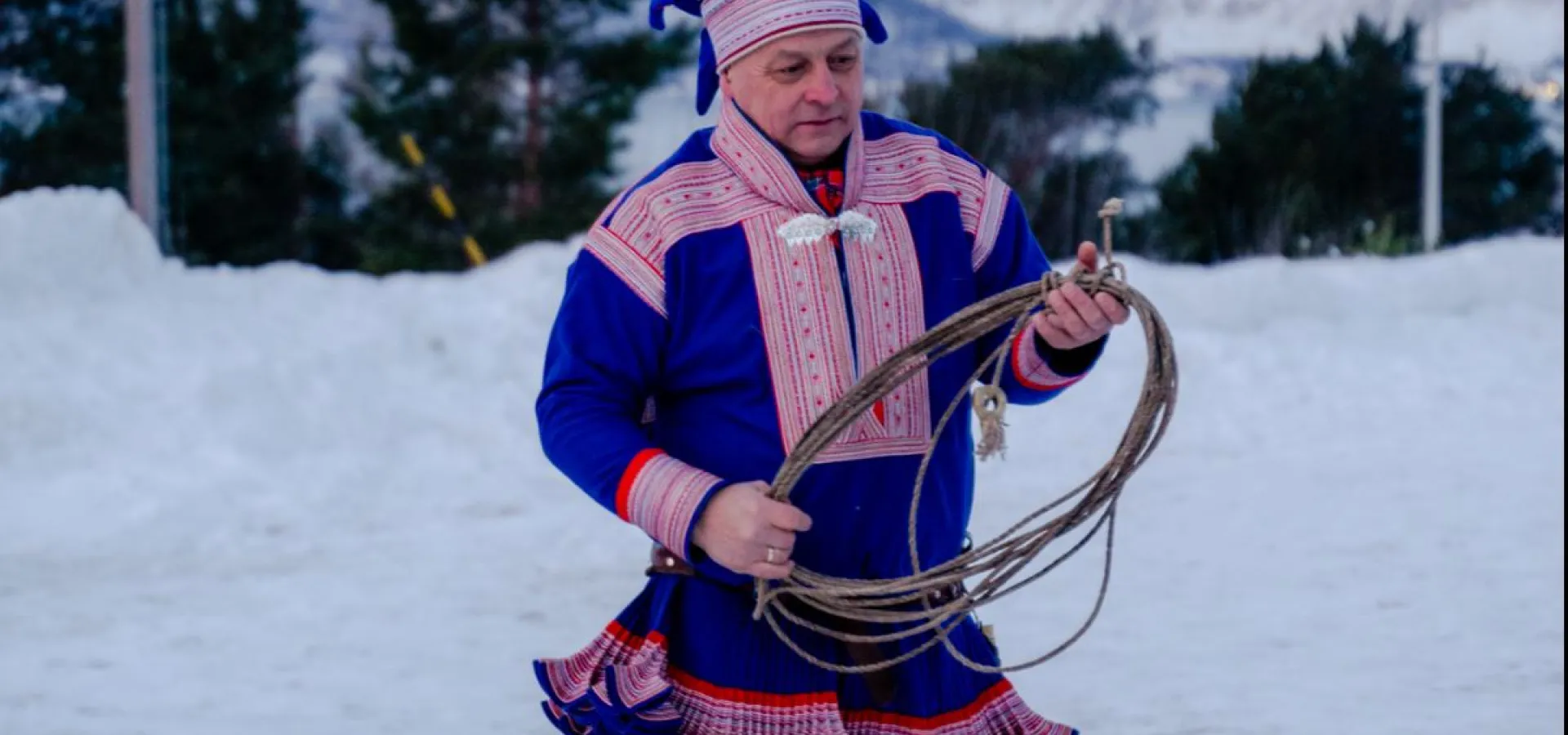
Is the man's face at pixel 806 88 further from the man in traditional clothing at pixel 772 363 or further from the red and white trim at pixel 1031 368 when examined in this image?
the red and white trim at pixel 1031 368

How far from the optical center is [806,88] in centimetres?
199

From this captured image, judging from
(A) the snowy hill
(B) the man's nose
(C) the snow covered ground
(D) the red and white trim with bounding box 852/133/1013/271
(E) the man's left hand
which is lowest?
(C) the snow covered ground

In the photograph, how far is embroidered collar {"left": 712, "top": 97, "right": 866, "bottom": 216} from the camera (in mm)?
2041

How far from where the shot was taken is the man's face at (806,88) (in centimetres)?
198

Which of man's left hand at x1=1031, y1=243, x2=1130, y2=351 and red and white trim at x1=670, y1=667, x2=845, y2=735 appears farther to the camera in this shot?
red and white trim at x1=670, y1=667, x2=845, y2=735

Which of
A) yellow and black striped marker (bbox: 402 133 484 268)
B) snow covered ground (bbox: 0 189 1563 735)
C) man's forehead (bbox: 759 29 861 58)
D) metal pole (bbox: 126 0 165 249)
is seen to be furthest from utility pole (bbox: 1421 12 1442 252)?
man's forehead (bbox: 759 29 861 58)

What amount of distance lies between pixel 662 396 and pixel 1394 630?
285 centimetres

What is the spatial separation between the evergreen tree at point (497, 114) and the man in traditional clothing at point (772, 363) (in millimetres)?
6771

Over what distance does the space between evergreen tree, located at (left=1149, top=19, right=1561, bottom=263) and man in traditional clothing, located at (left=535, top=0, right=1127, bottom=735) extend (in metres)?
8.19

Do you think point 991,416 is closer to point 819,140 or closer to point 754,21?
point 819,140

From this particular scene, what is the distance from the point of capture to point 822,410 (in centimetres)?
201

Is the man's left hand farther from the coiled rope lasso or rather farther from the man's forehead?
the man's forehead

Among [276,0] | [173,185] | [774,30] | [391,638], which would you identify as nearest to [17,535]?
[391,638]

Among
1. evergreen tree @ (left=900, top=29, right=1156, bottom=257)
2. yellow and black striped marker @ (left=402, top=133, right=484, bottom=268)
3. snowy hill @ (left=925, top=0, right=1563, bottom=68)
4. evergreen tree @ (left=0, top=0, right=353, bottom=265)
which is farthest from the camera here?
snowy hill @ (left=925, top=0, right=1563, bottom=68)
